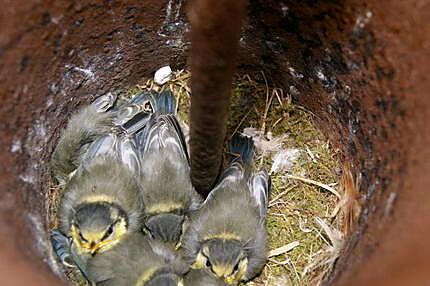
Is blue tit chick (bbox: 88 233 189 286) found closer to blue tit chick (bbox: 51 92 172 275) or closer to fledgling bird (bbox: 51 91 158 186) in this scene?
blue tit chick (bbox: 51 92 172 275)

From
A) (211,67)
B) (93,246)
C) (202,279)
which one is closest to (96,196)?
(93,246)

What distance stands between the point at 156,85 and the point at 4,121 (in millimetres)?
698

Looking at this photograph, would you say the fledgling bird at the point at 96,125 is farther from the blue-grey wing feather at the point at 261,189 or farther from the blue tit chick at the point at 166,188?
the blue-grey wing feather at the point at 261,189

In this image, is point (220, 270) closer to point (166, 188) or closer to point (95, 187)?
point (166, 188)

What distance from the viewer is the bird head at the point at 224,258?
1.64 m

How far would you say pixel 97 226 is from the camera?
1.65 m

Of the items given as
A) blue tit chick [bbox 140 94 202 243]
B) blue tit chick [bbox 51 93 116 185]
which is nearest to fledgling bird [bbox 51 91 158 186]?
blue tit chick [bbox 51 93 116 185]

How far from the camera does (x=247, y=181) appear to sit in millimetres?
1771

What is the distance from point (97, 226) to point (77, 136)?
11.4 inches

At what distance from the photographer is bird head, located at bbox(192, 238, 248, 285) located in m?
1.64

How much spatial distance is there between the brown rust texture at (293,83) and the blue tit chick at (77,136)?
38mm

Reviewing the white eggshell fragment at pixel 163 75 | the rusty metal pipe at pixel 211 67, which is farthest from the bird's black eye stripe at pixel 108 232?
the white eggshell fragment at pixel 163 75

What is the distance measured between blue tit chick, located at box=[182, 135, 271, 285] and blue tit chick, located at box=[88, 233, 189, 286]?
0.21 ft

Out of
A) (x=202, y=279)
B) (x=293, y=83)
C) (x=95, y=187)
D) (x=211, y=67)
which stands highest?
(x=211, y=67)
